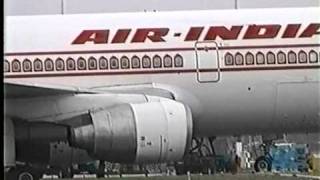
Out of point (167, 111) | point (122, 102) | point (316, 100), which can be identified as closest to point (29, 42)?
point (122, 102)

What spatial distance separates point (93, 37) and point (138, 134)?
1.57 meters

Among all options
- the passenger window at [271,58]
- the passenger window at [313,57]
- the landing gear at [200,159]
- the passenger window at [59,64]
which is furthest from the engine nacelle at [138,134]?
the passenger window at [313,57]

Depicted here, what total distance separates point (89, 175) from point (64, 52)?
157 cm

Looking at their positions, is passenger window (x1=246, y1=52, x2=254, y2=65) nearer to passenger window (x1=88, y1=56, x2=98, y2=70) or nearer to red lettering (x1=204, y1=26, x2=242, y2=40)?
red lettering (x1=204, y1=26, x2=242, y2=40)

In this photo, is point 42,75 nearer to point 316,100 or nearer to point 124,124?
point 124,124

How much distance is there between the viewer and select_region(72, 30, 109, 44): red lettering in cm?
765

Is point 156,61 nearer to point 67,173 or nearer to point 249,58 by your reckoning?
point 249,58

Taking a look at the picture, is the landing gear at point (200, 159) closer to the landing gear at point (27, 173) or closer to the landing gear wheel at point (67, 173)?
the landing gear wheel at point (67, 173)

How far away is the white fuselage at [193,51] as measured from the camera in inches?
301

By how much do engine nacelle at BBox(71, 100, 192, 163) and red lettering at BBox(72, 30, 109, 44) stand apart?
110 centimetres

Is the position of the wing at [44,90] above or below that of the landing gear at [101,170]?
above

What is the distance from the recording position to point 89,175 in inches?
333

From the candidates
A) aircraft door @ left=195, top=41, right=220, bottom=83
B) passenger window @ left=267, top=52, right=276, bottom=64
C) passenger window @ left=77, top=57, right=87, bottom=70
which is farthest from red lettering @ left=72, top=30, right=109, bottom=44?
passenger window @ left=267, top=52, right=276, bottom=64

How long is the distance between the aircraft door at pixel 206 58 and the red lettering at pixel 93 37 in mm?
931
